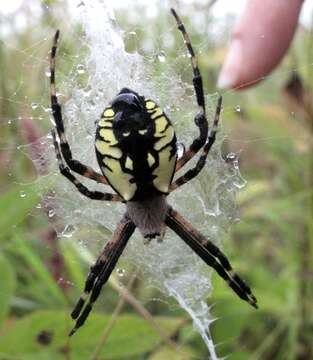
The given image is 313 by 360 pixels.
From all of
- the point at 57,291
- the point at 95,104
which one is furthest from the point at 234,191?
the point at 57,291

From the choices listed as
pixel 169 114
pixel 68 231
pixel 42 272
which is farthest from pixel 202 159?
pixel 42 272

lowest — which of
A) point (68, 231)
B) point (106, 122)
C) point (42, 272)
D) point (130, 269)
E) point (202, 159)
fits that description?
point (130, 269)

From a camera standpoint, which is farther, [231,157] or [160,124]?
[231,157]

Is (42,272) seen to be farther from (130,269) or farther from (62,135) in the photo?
(62,135)

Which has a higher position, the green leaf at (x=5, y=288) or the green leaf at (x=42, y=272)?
the green leaf at (x=5, y=288)

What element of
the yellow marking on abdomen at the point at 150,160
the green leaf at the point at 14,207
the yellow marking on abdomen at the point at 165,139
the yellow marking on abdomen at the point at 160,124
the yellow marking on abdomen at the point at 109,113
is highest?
the yellow marking on abdomen at the point at 109,113

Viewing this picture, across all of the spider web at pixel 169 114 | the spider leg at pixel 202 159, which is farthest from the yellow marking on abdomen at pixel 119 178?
the spider web at pixel 169 114

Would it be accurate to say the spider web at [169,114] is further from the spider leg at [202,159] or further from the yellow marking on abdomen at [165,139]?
the yellow marking on abdomen at [165,139]
